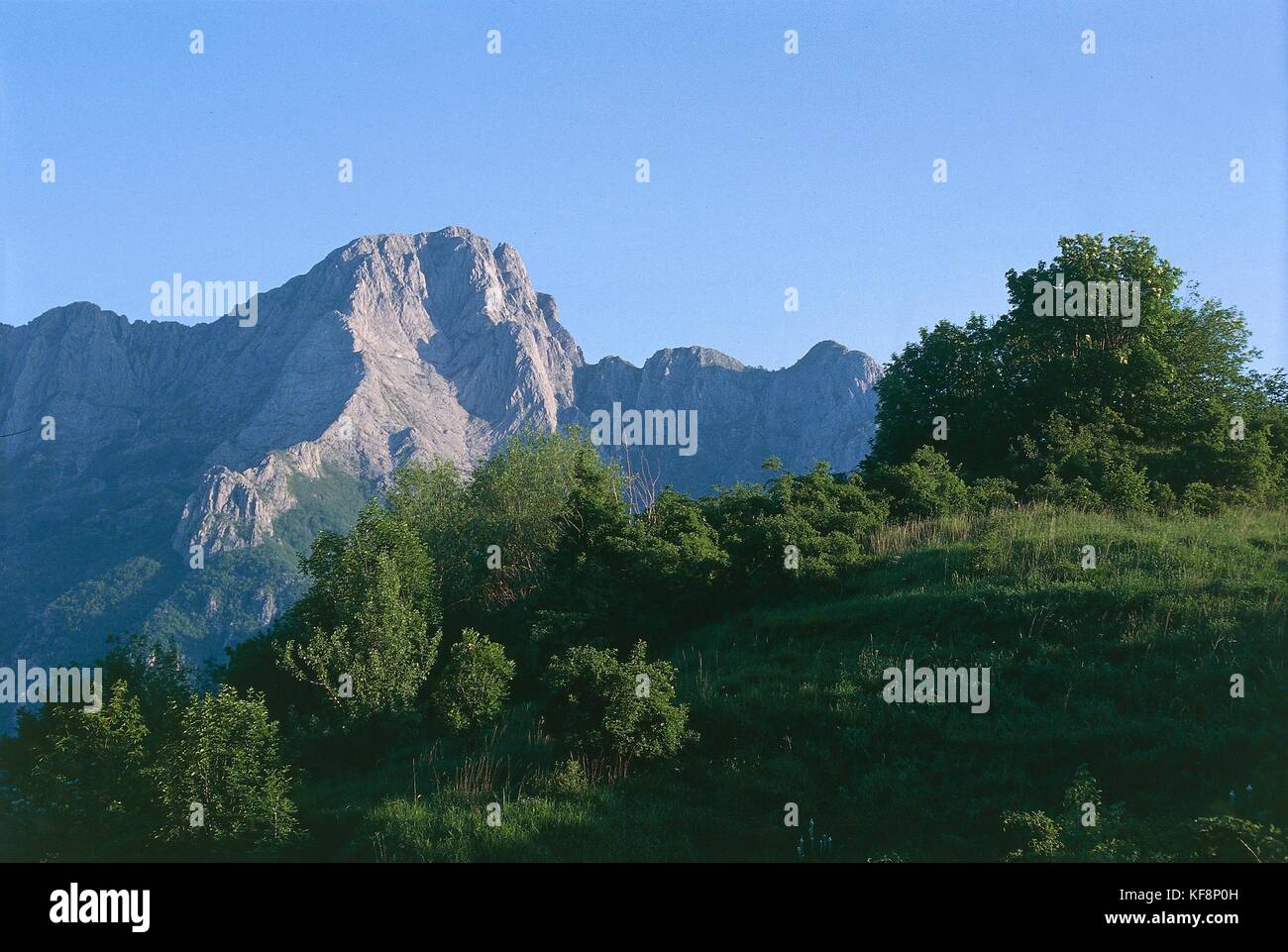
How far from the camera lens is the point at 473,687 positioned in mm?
20453

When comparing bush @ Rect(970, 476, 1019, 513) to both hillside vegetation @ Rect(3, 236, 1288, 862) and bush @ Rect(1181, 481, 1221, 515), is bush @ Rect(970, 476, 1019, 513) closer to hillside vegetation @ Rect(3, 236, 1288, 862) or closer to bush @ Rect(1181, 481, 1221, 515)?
hillside vegetation @ Rect(3, 236, 1288, 862)

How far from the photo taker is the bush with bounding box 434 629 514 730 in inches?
797

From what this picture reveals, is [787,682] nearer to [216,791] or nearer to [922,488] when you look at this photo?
[922,488]

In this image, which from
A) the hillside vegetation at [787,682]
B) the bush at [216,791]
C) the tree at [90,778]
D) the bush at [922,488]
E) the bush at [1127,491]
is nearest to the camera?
the hillside vegetation at [787,682]

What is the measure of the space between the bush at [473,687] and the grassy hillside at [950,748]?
628 mm

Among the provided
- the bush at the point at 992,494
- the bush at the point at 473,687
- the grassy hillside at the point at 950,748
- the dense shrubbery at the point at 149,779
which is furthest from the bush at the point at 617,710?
the bush at the point at 992,494

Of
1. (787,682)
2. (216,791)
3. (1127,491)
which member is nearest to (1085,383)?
(1127,491)

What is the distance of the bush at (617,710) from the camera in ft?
52.7

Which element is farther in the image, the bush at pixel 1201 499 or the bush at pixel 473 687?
the bush at pixel 1201 499

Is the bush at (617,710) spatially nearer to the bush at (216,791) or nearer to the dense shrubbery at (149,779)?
the bush at (216,791)

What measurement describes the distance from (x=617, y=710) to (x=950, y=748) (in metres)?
5.40

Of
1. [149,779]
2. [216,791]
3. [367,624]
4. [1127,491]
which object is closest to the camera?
[216,791]
